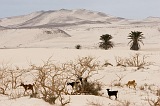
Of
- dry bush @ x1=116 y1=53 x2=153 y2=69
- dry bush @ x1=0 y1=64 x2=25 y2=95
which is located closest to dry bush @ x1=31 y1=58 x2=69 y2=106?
dry bush @ x1=0 y1=64 x2=25 y2=95

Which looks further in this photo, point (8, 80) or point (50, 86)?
point (8, 80)

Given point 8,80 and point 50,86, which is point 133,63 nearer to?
point 8,80

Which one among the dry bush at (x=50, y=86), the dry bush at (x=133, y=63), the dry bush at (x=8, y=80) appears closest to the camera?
the dry bush at (x=50, y=86)

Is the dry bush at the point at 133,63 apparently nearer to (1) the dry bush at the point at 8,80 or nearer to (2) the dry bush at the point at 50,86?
(1) the dry bush at the point at 8,80

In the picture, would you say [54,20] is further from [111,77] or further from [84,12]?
[111,77]

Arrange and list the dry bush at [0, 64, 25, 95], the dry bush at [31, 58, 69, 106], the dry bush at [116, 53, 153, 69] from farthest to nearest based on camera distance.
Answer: the dry bush at [116, 53, 153, 69] → the dry bush at [0, 64, 25, 95] → the dry bush at [31, 58, 69, 106]

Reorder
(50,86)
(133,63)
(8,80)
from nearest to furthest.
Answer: (50,86) → (8,80) → (133,63)

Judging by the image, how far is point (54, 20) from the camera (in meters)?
178

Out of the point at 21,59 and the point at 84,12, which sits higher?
the point at 84,12

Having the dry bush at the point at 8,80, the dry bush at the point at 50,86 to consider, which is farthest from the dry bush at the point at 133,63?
the dry bush at the point at 50,86

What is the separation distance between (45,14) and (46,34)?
10430 cm

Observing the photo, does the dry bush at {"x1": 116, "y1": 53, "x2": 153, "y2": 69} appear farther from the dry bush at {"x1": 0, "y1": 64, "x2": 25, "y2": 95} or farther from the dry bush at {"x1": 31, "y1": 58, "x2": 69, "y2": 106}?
the dry bush at {"x1": 31, "y1": 58, "x2": 69, "y2": 106}

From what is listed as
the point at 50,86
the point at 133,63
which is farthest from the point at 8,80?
the point at 133,63

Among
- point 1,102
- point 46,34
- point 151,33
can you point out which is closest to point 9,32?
point 46,34
